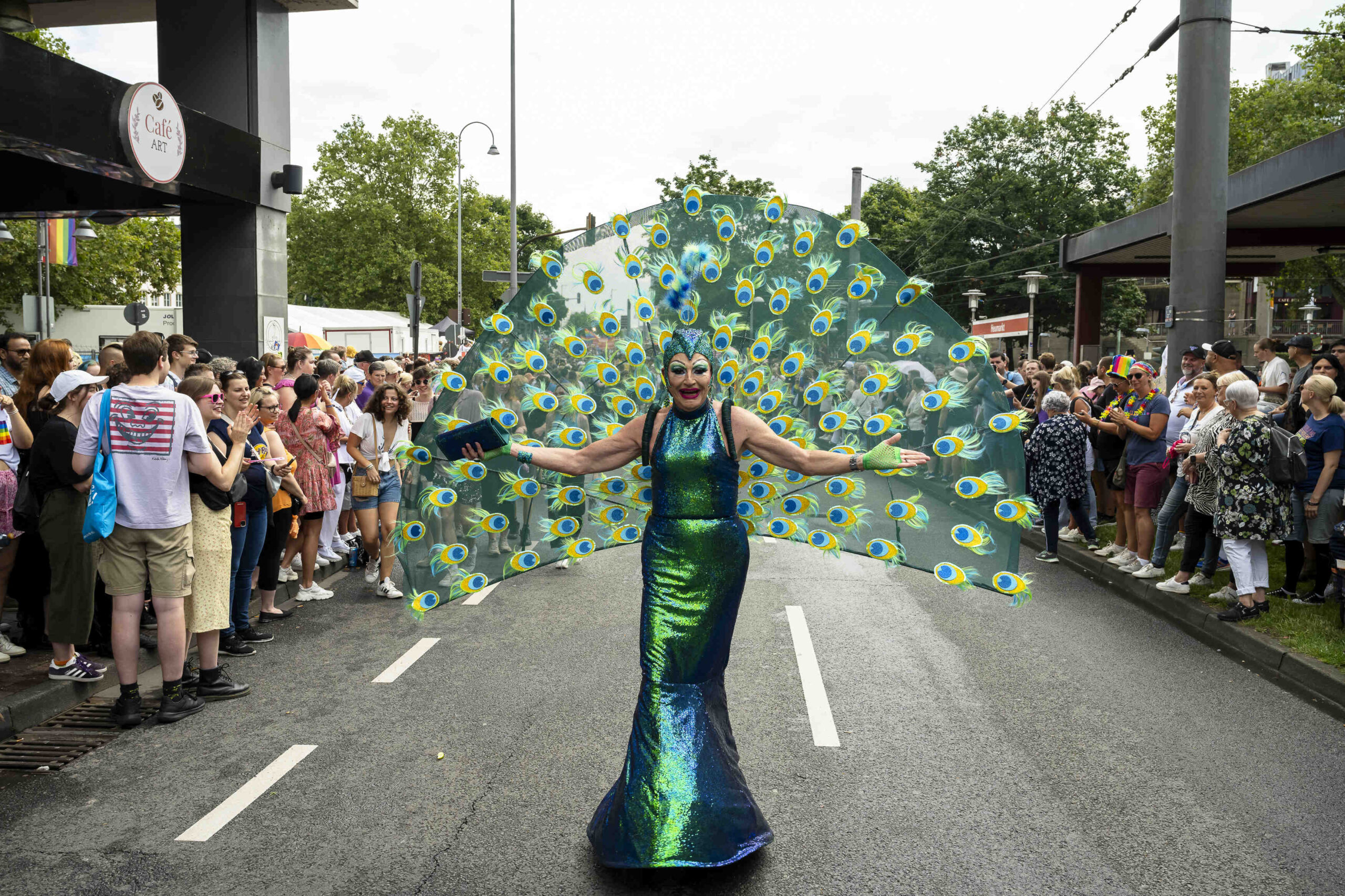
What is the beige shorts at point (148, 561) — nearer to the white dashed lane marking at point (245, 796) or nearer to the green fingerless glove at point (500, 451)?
the white dashed lane marking at point (245, 796)

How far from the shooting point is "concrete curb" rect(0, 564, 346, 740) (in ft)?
18.4

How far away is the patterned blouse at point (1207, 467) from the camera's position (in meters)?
8.36

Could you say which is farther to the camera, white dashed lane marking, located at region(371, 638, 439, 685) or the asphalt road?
white dashed lane marking, located at region(371, 638, 439, 685)

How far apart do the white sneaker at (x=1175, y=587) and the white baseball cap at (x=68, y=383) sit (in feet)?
28.1

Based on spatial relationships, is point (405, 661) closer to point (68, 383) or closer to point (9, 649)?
point (9, 649)

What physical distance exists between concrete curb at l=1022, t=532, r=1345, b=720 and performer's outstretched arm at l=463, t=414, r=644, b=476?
4788 millimetres

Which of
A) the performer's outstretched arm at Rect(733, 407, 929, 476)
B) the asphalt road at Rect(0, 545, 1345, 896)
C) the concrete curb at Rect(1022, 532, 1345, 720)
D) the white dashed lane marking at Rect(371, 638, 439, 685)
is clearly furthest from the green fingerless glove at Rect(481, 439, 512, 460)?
the concrete curb at Rect(1022, 532, 1345, 720)

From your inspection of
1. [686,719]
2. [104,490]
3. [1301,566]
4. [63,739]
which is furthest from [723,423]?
[1301,566]

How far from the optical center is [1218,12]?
10.8m

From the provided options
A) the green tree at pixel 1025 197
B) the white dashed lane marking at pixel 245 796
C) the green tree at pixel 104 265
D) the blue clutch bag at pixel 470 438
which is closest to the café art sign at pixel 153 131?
the white dashed lane marking at pixel 245 796

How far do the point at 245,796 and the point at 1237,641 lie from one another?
6.81m

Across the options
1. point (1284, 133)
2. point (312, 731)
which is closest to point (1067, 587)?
point (312, 731)

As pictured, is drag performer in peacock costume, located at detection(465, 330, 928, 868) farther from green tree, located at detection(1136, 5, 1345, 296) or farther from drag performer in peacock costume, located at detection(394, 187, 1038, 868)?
green tree, located at detection(1136, 5, 1345, 296)

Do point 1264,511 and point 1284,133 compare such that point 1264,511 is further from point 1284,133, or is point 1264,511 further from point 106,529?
point 1284,133
